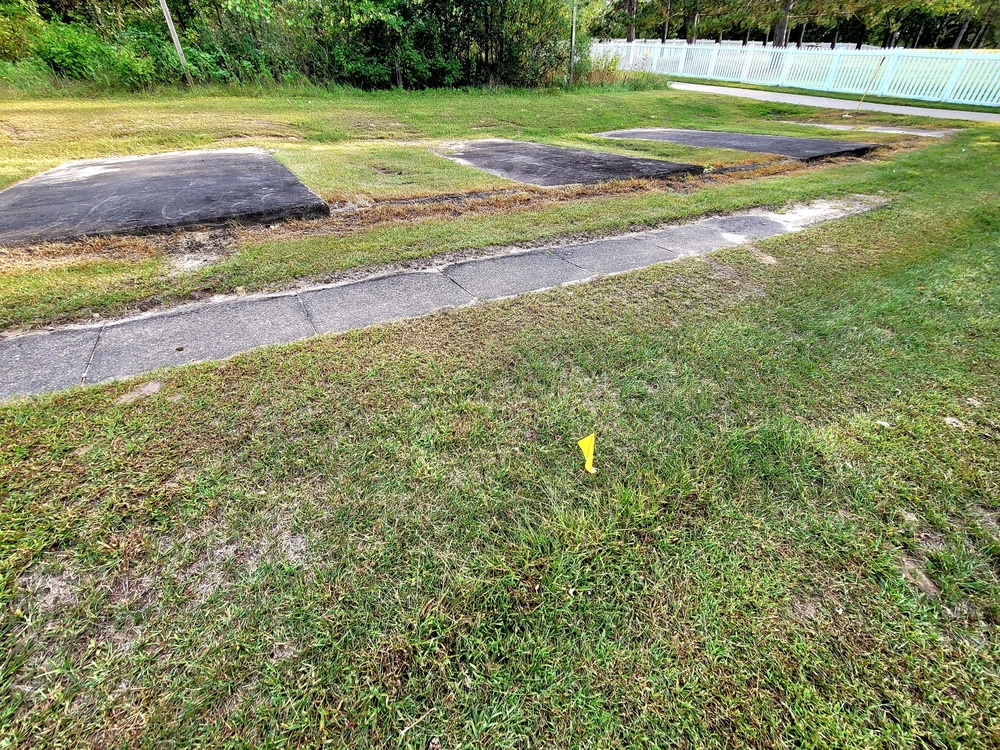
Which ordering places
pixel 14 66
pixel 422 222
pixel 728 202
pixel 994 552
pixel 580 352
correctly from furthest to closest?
pixel 14 66 → pixel 728 202 → pixel 422 222 → pixel 580 352 → pixel 994 552

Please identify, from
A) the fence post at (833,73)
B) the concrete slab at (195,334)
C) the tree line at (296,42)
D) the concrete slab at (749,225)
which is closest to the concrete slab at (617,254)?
the concrete slab at (749,225)

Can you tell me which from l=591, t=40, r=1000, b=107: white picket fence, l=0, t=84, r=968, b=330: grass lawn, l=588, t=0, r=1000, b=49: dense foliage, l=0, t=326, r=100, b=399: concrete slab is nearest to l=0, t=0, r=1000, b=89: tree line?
l=0, t=84, r=968, b=330: grass lawn

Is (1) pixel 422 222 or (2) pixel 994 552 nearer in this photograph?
(2) pixel 994 552

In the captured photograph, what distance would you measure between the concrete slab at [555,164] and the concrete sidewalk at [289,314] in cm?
199

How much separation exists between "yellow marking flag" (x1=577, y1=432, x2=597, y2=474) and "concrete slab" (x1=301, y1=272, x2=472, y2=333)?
1.30 m

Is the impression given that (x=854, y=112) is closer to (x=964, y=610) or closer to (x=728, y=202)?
(x=728, y=202)

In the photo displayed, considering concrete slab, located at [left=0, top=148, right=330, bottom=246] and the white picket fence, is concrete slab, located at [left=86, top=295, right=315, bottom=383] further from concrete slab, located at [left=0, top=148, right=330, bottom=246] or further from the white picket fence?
the white picket fence

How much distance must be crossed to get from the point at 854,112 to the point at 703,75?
11.5 metres

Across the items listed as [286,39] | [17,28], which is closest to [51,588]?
[286,39]

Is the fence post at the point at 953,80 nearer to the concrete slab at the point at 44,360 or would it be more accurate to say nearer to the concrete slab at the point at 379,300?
the concrete slab at the point at 379,300

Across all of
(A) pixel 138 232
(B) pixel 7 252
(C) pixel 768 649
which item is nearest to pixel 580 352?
(C) pixel 768 649

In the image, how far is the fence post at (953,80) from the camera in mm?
12352

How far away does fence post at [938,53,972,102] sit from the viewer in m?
12.4

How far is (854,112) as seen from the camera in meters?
11.4
